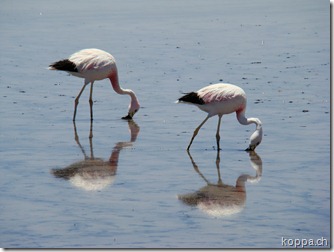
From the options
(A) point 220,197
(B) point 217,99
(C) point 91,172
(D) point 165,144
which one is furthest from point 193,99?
(A) point 220,197

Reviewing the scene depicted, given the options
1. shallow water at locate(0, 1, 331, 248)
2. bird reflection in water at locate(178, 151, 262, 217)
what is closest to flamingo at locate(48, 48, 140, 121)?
shallow water at locate(0, 1, 331, 248)

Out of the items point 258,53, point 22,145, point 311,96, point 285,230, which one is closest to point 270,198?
point 285,230

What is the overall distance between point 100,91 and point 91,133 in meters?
3.28

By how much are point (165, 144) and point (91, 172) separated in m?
1.68

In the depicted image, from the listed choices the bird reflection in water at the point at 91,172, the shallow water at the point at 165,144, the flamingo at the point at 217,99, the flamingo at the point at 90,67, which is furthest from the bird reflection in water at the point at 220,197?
the flamingo at the point at 90,67

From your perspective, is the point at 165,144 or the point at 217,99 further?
the point at 165,144

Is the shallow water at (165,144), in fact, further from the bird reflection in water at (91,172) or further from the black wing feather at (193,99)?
the black wing feather at (193,99)

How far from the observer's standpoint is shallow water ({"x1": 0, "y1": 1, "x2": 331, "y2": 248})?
958cm

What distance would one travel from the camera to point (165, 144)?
1325 cm

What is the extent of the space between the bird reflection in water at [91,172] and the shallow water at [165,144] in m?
0.02

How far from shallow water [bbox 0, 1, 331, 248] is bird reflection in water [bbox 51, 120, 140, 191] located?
0.08 feet

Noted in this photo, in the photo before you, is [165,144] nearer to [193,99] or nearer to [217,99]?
[193,99]

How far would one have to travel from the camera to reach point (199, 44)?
22.1 metres

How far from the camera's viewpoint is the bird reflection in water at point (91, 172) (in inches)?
444
